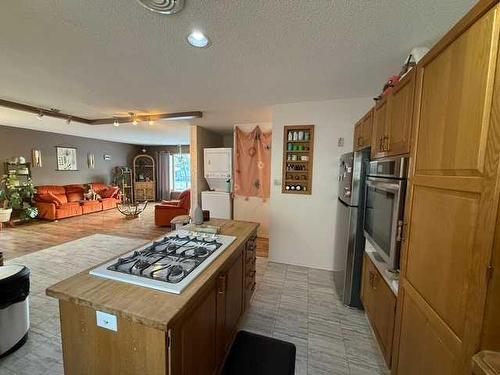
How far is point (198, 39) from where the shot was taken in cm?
155

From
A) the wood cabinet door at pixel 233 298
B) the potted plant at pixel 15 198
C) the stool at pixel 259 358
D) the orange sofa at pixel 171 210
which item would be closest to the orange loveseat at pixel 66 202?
the potted plant at pixel 15 198

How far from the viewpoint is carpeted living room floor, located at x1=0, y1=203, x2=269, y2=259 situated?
375cm

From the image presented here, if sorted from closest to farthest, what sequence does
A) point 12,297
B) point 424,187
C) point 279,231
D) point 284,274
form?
point 424,187 → point 12,297 → point 284,274 → point 279,231

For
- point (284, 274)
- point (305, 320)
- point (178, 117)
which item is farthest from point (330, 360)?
point (178, 117)

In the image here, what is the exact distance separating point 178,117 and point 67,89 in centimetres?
147

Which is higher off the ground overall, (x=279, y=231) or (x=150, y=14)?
(x=150, y=14)

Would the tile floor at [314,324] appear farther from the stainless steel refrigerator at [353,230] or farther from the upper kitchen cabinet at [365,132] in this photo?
the upper kitchen cabinet at [365,132]

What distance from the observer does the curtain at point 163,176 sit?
898 centimetres

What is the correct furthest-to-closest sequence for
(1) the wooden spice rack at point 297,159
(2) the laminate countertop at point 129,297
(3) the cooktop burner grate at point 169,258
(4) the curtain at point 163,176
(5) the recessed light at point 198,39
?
(4) the curtain at point 163,176 → (1) the wooden spice rack at point 297,159 → (5) the recessed light at point 198,39 → (3) the cooktop burner grate at point 169,258 → (2) the laminate countertop at point 129,297

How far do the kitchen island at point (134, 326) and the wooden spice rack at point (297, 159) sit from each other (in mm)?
2211

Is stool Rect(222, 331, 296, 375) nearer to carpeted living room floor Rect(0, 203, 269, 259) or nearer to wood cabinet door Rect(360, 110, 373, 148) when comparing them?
wood cabinet door Rect(360, 110, 373, 148)

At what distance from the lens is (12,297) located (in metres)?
1.59

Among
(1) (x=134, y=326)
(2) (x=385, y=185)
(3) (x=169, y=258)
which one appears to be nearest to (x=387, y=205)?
(2) (x=385, y=185)

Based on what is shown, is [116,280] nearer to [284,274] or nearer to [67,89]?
[284,274]
